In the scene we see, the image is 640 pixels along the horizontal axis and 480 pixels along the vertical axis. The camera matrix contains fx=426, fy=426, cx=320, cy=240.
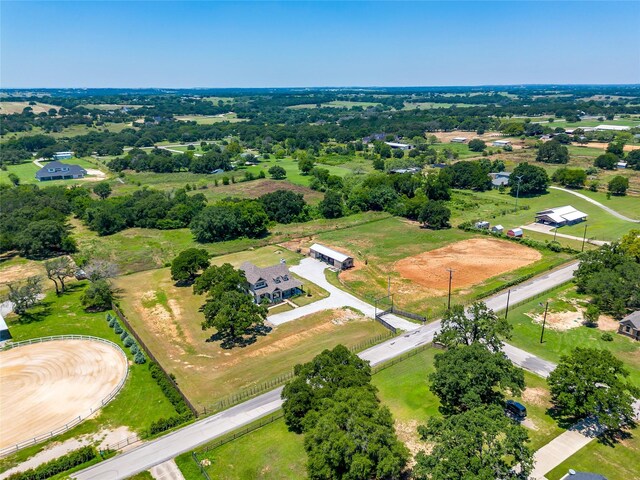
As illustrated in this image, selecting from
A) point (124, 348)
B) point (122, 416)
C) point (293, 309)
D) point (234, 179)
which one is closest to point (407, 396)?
point (293, 309)

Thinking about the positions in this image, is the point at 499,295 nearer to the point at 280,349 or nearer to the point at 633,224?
the point at 280,349

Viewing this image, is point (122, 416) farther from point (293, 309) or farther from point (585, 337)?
point (585, 337)

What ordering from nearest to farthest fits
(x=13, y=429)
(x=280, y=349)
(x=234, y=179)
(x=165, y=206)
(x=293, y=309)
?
(x=13, y=429) < (x=280, y=349) < (x=293, y=309) < (x=165, y=206) < (x=234, y=179)

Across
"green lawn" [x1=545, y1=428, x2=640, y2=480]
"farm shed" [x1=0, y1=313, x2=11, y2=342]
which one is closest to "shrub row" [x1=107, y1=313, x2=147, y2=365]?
"farm shed" [x1=0, y1=313, x2=11, y2=342]

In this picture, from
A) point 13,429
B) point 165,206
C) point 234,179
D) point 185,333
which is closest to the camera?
point 13,429

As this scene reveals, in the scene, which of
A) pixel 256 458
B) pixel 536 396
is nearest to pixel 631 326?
pixel 536 396

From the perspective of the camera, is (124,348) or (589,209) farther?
(589,209)

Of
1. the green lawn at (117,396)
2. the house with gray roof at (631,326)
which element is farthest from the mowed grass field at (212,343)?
the house with gray roof at (631,326)

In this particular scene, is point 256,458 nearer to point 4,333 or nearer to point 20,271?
point 4,333
